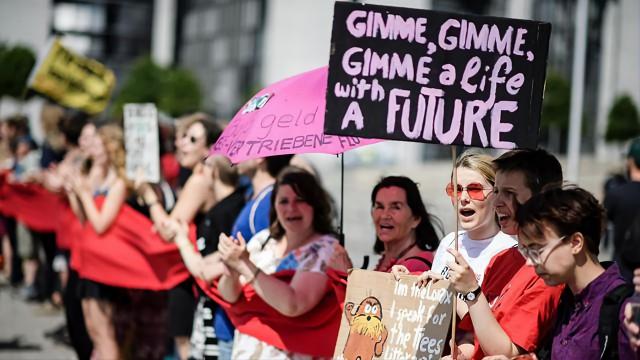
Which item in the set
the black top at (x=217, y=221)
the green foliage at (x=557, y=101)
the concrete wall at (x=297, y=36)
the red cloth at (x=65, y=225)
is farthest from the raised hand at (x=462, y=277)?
the concrete wall at (x=297, y=36)

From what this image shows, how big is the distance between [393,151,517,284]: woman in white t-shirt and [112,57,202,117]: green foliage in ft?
120

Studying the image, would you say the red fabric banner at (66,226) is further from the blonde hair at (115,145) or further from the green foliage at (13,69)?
the green foliage at (13,69)

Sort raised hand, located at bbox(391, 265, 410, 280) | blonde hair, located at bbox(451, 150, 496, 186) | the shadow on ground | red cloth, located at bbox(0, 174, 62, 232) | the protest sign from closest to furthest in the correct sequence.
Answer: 1. raised hand, located at bbox(391, 265, 410, 280)
2. blonde hair, located at bbox(451, 150, 496, 186)
3. the shadow on ground
4. the protest sign
5. red cloth, located at bbox(0, 174, 62, 232)

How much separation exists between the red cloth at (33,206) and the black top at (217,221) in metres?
4.65

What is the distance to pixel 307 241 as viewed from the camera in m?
5.19

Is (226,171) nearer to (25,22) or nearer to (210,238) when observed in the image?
(210,238)

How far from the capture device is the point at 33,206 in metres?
11.3

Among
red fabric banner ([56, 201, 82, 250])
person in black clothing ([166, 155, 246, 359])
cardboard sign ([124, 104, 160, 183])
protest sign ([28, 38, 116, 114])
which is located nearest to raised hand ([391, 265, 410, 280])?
person in black clothing ([166, 155, 246, 359])

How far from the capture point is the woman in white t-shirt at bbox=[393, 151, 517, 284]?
400cm

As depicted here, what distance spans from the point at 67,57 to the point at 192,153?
11.6ft

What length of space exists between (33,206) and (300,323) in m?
7.11

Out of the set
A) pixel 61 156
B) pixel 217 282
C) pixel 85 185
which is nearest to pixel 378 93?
pixel 217 282

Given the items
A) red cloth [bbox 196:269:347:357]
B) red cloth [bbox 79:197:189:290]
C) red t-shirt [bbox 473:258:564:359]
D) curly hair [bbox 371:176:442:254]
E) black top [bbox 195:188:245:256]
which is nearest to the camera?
red t-shirt [bbox 473:258:564:359]

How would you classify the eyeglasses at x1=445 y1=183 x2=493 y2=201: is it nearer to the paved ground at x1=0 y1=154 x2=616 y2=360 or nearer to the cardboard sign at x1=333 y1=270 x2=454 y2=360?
the cardboard sign at x1=333 y1=270 x2=454 y2=360
